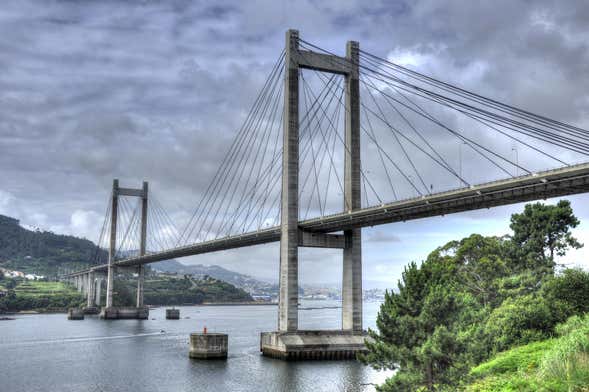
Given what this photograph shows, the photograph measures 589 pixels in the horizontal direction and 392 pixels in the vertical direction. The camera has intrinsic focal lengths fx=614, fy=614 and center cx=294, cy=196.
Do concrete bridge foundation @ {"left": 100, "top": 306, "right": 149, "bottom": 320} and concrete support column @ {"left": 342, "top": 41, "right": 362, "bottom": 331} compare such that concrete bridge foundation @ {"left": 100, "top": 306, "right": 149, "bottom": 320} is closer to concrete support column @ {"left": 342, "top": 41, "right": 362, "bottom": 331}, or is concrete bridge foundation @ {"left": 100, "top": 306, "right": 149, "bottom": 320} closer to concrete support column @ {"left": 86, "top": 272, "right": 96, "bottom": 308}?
concrete support column @ {"left": 86, "top": 272, "right": 96, "bottom": 308}

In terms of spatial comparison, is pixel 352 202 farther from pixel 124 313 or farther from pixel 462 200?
pixel 124 313

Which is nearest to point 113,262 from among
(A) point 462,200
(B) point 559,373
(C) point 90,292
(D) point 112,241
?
(D) point 112,241

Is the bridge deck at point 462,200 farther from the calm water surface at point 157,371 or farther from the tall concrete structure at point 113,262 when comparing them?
the tall concrete structure at point 113,262

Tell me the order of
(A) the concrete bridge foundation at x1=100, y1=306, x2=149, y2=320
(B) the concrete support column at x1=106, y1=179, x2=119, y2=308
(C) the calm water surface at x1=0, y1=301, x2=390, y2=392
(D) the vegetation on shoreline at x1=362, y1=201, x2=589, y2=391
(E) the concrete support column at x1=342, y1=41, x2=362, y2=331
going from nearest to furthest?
(D) the vegetation on shoreline at x1=362, y1=201, x2=589, y2=391
(C) the calm water surface at x1=0, y1=301, x2=390, y2=392
(E) the concrete support column at x1=342, y1=41, x2=362, y2=331
(A) the concrete bridge foundation at x1=100, y1=306, x2=149, y2=320
(B) the concrete support column at x1=106, y1=179, x2=119, y2=308

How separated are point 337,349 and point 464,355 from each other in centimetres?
3000

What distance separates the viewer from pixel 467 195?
47.7 metres

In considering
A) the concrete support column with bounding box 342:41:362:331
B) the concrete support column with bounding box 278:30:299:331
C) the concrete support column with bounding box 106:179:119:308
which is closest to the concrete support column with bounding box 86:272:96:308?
the concrete support column with bounding box 106:179:119:308

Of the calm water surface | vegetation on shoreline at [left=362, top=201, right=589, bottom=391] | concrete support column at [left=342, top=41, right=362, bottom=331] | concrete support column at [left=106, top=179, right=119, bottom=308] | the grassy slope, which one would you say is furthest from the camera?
concrete support column at [left=106, top=179, right=119, bottom=308]

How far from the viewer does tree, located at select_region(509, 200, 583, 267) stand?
6506 cm

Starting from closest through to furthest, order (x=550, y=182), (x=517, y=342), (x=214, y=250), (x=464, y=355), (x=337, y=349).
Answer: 1. (x=464, y=355)
2. (x=517, y=342)
3. (x=550, y=182)
4. (x=337, y=349)
5. (x=214, y=250)

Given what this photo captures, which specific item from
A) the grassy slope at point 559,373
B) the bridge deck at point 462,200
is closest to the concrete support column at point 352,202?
the bridge deck at point 462,200

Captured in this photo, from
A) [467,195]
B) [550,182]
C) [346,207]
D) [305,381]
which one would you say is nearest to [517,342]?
[550,182]

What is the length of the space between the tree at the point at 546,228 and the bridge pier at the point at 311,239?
1819 centimetres

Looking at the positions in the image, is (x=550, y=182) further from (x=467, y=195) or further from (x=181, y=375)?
(x=181, y=375)
